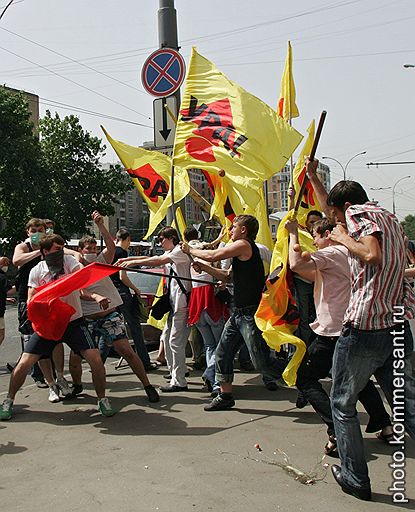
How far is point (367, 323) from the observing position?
368cm

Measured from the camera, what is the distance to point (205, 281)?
22.6 ft

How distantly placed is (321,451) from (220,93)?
144 inches

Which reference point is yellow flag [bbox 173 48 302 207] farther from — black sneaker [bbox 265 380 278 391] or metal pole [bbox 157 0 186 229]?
metal pole [bbox 157 0 186 229]

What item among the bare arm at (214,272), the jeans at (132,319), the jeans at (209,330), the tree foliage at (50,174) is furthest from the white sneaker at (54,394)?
the tree foliage at (50,174)

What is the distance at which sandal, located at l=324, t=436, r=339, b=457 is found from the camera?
15.2 ft

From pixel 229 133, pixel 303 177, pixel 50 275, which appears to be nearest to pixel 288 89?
pixel 229 133

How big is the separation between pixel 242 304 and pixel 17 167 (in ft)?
114

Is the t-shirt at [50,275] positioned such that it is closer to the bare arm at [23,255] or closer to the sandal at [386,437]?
the bare arm at [23,255]

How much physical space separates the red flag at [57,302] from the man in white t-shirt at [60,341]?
107mm

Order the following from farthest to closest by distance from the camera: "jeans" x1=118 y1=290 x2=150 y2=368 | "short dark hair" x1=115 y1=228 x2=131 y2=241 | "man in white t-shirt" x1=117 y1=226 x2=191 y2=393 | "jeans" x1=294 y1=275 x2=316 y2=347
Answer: "short dark hair" x1=115 y1=228 x2=131 y2=241 → "jeans" x1=118 y1=290 x2=150 y2=368 → "man in white t-shirt" x1=117 y1=226 x2=191 y2=393 → "jeans" x1=294 y1=275 x2=316 y2=347

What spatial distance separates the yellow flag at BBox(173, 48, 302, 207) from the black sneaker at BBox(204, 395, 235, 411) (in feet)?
6.20

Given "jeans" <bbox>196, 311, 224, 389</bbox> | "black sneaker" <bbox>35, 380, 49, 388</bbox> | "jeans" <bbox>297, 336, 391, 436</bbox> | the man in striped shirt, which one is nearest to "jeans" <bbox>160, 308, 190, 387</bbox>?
"jeans" <bbox>196, 311, 224, 389</bbox>

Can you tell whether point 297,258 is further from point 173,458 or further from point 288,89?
point 288,89

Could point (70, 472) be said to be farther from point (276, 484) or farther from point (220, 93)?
point (220, 93)
